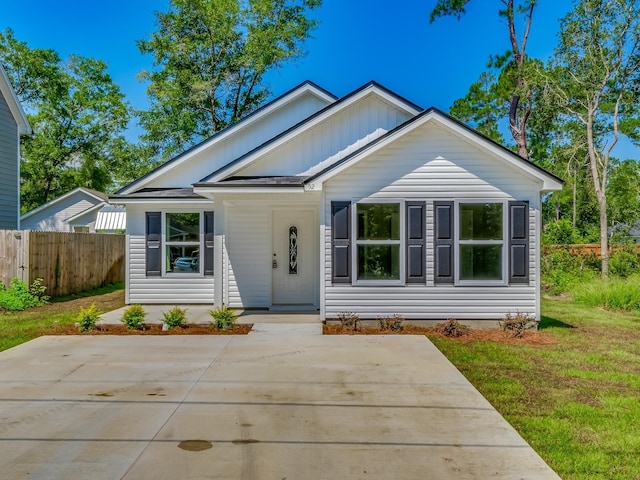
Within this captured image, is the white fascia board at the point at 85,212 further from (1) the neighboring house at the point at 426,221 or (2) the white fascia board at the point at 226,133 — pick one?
(1) the neighboring house at the point at 426,221

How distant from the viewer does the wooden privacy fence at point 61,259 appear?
463 inches

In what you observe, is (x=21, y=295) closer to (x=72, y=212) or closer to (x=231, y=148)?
(x=231, y=148)

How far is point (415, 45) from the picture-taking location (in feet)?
82.5

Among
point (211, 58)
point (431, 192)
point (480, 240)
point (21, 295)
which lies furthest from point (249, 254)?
point (211, 58)

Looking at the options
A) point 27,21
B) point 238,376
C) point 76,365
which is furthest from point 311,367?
point 27,21

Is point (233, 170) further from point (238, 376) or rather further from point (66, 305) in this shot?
point (66, 305)

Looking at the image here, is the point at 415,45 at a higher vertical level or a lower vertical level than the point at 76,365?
higher

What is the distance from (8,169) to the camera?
48.9 ft

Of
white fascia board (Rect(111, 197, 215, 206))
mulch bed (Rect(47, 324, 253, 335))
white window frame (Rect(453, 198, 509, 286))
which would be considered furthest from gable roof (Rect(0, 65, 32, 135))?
white window frame (Rect(453, 198, 509, 286))

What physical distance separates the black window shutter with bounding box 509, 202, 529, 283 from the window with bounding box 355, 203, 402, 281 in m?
2.09

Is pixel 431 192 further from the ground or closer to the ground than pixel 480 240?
further from the ground

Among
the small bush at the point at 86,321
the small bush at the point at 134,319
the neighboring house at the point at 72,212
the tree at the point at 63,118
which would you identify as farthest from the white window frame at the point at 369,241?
the tree at the point at 63,118

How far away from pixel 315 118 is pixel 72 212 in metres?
25.2

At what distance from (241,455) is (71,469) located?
1.24 meters
